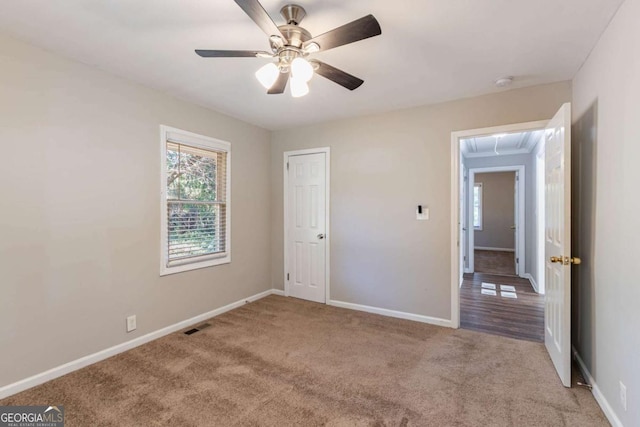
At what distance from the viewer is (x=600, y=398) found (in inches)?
76.6

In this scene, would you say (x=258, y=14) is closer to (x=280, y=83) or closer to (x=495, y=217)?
(x=280, y=83)

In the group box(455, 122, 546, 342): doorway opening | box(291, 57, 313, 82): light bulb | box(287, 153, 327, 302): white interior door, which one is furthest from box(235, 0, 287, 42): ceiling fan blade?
box(287, 153, 327, 302): white interior door

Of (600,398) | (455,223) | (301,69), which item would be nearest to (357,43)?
(301,69)

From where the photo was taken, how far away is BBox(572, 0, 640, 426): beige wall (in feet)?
5.15

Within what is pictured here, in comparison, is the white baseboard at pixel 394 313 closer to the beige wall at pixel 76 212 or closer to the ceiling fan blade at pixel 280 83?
the beige wall at pixel 76 212

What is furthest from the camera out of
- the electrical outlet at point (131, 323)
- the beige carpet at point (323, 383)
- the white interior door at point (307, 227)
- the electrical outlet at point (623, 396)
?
the white interior door at point (307, 227)

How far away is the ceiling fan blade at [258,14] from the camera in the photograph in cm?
135

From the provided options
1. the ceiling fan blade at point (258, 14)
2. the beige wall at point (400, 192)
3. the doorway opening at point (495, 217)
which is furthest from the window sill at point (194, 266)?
the doorway opening at point (495, 217)

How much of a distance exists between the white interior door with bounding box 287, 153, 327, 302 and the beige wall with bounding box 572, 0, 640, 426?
266cm

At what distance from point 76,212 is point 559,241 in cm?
378

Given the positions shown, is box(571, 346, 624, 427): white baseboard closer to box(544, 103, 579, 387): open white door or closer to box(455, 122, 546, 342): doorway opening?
box(544, 103, 579, 387): open white door

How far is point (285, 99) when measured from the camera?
3.22 meters

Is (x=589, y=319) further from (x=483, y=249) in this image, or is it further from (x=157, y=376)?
(x=483, y=249)

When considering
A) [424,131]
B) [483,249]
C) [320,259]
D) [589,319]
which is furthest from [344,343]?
[483,249]
